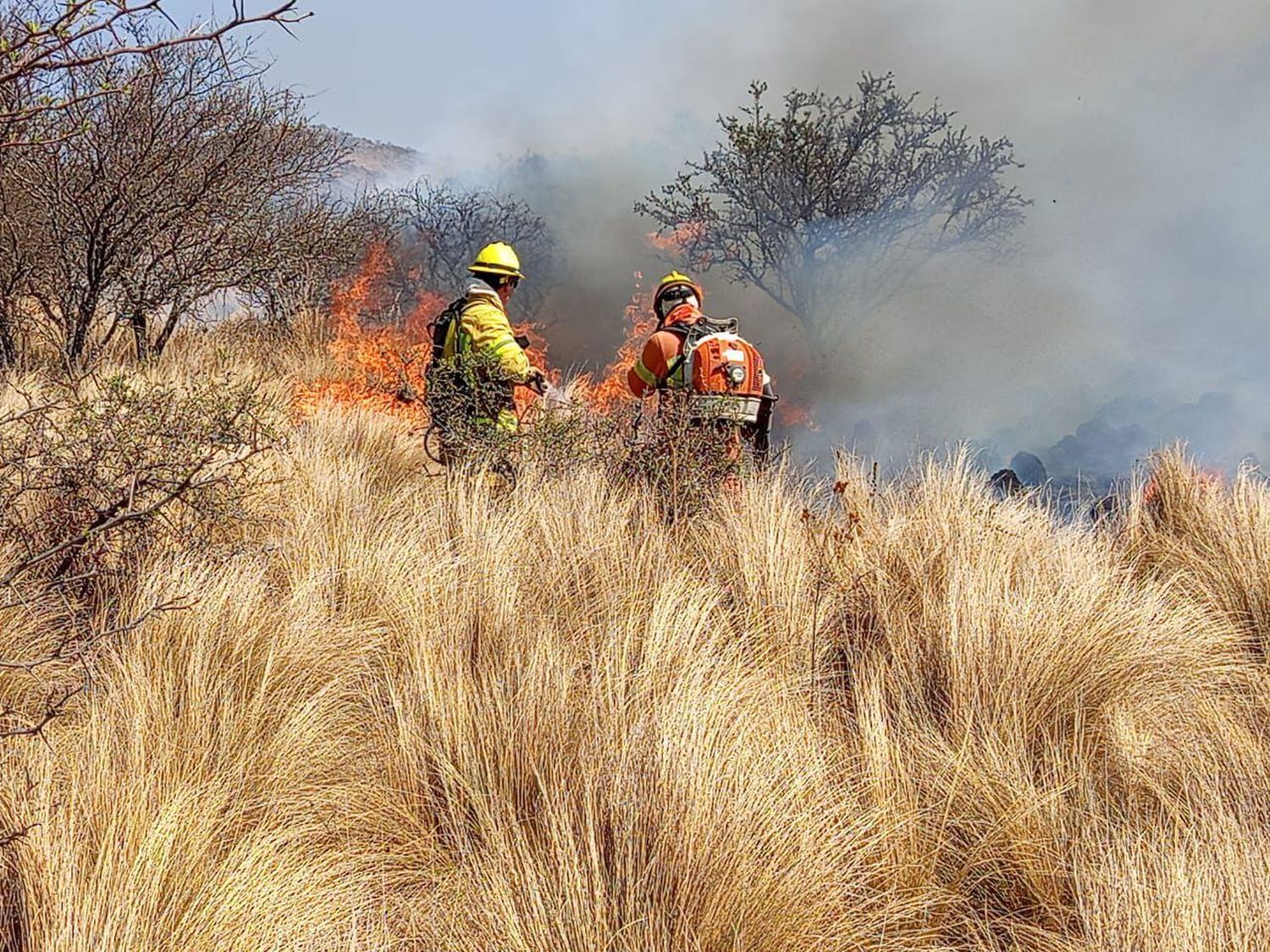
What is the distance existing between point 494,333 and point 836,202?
55.9 feet

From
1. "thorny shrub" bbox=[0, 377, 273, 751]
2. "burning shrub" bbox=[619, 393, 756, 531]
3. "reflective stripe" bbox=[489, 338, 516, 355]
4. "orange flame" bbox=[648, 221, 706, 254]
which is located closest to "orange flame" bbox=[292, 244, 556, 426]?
"reflective stripe" bbox=[489, 338, 516, 355]

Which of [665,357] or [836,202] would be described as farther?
[836,202]

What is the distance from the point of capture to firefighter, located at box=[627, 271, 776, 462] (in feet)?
18.5

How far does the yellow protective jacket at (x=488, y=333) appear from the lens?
17.8 ft

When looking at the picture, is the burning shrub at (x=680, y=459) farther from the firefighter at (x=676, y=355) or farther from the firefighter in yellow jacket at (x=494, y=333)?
the firefighter in yellow jacket at (x=494, y=333)

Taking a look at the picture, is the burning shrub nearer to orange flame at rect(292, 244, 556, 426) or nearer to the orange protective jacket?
the orange protective jacket

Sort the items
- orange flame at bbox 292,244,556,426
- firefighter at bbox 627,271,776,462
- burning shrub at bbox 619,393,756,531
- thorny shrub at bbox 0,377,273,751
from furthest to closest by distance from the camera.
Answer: orange flame at bbox 292,244,556,426, firefighter at bbox 627,271,776,462, burning shrub at bbox 619,393,756,531, thorny shrub at bbox 0,377,273,751

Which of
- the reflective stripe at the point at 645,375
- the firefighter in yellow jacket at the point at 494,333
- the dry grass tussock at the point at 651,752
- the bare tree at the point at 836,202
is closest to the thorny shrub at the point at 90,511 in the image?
the dry grass tussock at the point at 651,752

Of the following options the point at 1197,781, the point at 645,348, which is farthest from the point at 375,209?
the point at 1197,781

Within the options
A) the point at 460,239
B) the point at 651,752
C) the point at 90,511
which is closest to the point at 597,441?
the point at 90,511

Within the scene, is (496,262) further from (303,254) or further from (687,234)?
(687,234)

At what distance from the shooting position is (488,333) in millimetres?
5512

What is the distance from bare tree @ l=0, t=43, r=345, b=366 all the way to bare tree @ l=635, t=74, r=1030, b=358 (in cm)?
1357

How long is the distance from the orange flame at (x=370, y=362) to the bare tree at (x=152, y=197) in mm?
1407
